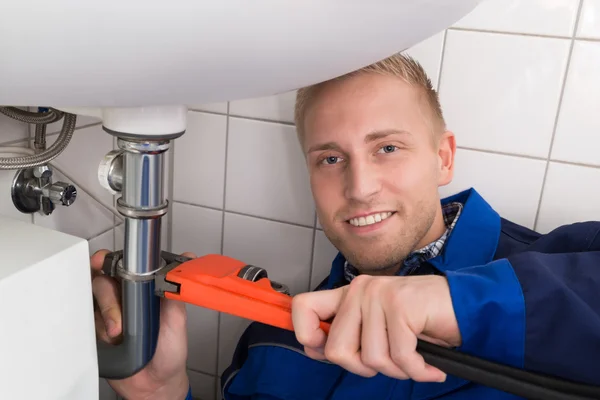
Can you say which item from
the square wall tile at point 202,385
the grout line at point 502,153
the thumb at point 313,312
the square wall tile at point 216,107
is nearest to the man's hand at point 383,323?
the thumb at point 313,312

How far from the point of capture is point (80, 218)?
896 millimetres

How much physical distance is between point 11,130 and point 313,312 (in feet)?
1.64

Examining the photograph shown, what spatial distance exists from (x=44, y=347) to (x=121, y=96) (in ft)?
0.73

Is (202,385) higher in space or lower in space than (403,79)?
lower

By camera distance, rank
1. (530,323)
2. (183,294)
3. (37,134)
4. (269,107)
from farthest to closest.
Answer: (269,107) → (37,134) → (183,294) → (530,323)

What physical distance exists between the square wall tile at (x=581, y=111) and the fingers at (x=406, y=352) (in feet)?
1.79

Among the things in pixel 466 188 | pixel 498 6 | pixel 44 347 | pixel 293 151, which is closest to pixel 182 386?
pixel 44 347

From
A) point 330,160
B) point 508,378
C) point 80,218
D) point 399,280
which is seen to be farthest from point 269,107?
point 508,378

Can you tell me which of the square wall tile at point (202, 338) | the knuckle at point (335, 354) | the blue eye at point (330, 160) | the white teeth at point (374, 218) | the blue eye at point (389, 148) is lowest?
the square wall tile at point (202, 338)

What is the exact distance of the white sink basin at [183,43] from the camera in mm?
321

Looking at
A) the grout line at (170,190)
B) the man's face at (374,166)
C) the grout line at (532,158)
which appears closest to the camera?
the man's face at (374,166)

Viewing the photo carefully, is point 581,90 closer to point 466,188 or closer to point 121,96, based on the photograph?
point 466,188

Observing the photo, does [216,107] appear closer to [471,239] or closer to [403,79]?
[403,79]

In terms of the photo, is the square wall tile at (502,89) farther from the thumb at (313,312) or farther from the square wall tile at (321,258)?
the thumb at (313,312)
